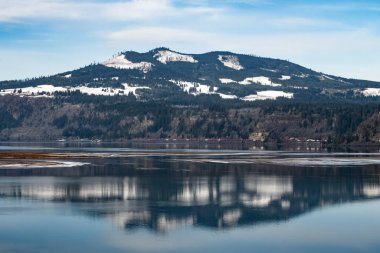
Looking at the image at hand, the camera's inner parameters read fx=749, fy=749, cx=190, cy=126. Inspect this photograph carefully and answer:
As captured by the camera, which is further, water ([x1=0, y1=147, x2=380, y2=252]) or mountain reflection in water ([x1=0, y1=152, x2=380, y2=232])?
mountain reflection in water ([x1=0, y1=152, x2=380, y2=232])

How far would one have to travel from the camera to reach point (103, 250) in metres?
35.7

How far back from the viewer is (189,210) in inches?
1941

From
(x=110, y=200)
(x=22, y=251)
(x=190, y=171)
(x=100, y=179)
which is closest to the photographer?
(x=22, y=251)

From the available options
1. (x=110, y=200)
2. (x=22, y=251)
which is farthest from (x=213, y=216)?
(x=22, y=251)

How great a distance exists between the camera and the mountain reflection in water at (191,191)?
154ft

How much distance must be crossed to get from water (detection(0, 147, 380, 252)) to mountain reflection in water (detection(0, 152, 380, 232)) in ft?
0.24

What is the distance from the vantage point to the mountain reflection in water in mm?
46906

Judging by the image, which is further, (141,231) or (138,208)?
(138,208)

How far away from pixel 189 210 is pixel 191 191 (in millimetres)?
11660

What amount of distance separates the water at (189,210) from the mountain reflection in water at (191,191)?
72mm

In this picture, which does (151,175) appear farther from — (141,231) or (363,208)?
(141,231)

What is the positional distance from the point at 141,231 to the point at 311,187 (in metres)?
27.4

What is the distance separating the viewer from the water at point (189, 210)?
124ft

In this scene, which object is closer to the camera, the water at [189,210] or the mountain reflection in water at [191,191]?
the water at [189,210]
